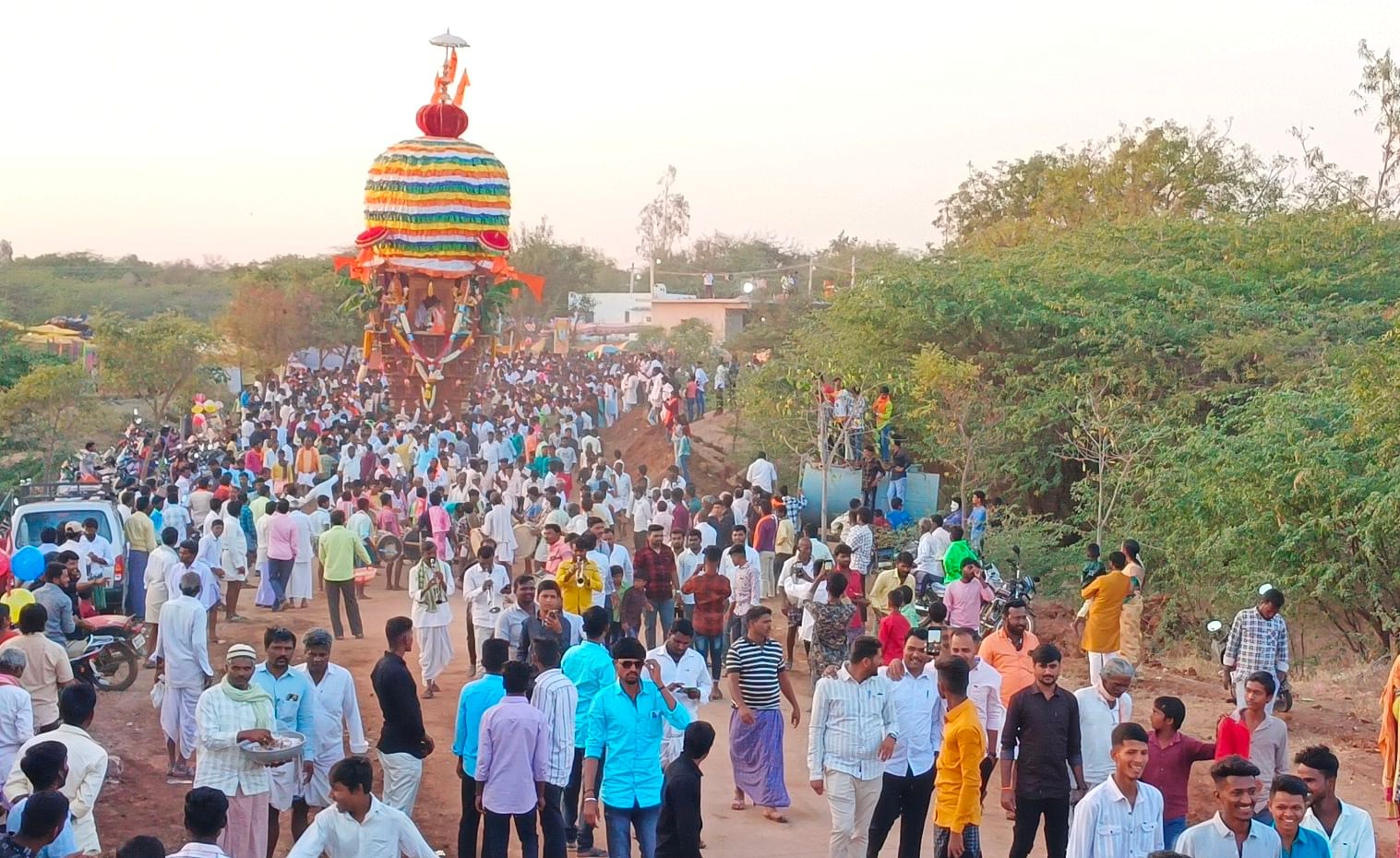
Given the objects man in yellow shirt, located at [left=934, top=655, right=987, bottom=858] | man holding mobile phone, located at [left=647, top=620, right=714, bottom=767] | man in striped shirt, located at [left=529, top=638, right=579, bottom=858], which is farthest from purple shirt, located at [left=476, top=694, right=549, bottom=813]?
man in yellow shirt, located at [left=934, top=655, right=987, bottom=858]

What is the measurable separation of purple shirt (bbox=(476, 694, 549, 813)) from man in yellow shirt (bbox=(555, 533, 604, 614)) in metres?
4.31

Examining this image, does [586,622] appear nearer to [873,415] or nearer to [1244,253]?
[873,415]

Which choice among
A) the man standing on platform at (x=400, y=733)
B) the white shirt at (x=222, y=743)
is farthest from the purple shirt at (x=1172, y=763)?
the white shirt at (x=222, y=743)

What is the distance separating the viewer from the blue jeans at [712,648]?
12723 mm

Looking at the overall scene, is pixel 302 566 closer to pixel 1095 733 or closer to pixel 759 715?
pixel 759 715

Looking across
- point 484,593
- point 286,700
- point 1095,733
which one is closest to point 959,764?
point 1095,733

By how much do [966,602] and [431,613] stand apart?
14.3 ft

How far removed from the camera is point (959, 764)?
774 centimetres

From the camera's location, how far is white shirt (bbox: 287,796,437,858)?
607 centimetres

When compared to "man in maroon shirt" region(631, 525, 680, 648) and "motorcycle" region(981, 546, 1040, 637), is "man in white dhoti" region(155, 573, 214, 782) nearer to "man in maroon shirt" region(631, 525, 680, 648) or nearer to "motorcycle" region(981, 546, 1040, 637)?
"man in maroon shirt" region(631, 525, 680, 648)

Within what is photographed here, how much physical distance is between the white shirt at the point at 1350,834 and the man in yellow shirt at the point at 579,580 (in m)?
6.76

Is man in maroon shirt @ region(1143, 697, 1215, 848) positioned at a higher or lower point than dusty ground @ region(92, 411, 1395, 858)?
higher

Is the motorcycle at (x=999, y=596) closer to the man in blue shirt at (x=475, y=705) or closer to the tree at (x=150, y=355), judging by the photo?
the man in blue shirt at (x=475, y=705)

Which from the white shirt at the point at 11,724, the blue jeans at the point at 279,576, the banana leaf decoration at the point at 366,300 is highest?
the banana leaf decoration at the point at 366,300
